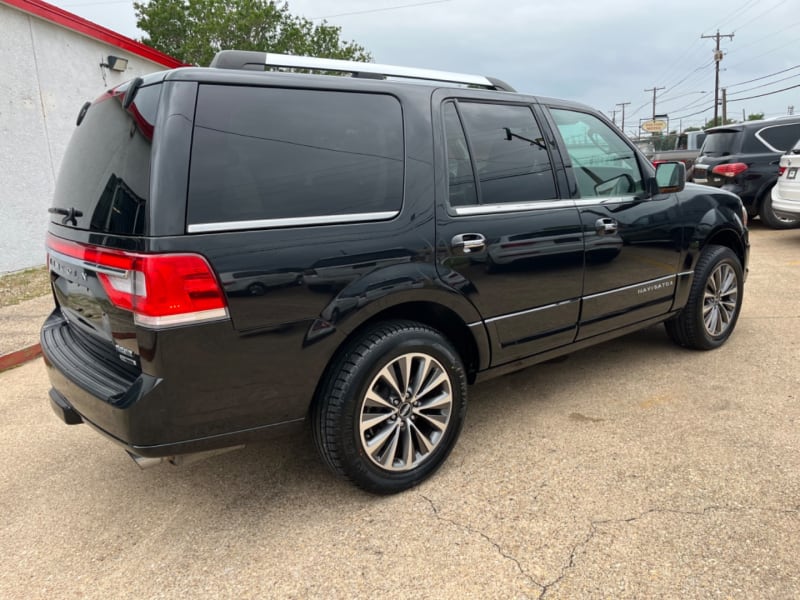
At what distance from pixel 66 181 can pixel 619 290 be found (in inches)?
119

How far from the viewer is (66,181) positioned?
2670mm

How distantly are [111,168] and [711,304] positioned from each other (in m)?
A: 3.98

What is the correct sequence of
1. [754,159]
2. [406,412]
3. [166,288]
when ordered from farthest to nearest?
[754,159]
[406,412]
[166,288]

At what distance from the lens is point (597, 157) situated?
3.54 metres

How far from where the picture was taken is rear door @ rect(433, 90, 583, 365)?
9.00 feet

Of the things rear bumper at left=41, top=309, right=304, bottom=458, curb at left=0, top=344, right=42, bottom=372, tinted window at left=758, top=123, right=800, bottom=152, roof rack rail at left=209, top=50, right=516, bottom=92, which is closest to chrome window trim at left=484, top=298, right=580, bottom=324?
rear bumper at left=41, top=309, right=304, bottom=458

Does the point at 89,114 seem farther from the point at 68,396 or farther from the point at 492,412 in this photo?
the point at 492,412

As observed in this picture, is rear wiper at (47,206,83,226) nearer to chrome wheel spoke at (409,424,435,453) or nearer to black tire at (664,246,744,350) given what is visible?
chrome wheel spoke at (409,424,435,453)

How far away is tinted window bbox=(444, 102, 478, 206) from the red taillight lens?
8.93m

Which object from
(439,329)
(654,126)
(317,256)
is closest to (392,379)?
(439,329)

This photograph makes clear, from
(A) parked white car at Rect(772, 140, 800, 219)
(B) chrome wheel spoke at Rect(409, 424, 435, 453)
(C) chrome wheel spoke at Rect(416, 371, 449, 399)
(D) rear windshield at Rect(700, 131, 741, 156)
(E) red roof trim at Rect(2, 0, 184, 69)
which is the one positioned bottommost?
(B) chrome wheel spoke at Rect(409, 424, 435, 453)

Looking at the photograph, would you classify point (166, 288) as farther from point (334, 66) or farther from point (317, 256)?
point (334, 66)

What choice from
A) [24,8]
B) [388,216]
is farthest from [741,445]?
[24,8]

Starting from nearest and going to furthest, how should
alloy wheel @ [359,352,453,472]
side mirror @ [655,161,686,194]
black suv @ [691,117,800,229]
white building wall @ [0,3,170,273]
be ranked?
alloy wheel @ [359,352,453,472]
side mirror @ [655,161,686,194]
white building wall @ [0,3,170,273]
black suv @ [691,117,800,229]
